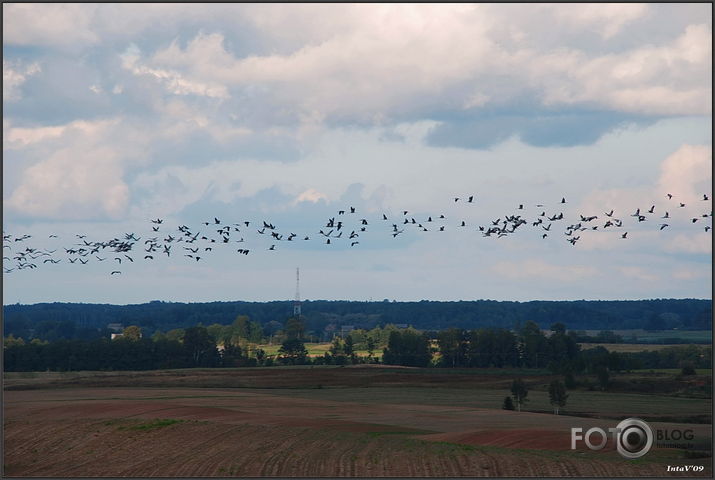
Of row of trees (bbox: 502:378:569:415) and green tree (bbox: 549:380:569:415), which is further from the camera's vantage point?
row of trees (bbox: 502:378:569:415)

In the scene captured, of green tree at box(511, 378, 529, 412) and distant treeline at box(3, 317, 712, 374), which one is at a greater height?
distant treeline at box(3, 317, 712, 374)

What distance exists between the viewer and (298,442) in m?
66.5

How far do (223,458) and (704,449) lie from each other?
32.3 meters

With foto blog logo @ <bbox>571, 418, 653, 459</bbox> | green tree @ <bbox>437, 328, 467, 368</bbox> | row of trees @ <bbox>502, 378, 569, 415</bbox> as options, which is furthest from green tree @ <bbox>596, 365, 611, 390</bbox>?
foto blog logo @ <bbox>571, 418, 653, 459</bbox>

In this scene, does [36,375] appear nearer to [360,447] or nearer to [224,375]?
[224,375]

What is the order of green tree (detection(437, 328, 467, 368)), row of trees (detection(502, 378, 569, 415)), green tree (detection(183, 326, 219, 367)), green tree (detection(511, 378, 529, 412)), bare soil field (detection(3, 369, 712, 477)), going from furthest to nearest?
green tree (detection(183, 326, 219, 367)) → green tree (detection(437, 328, 467, 368)) → green tree (detection(511, 378, 529, 412)) → row of trees (detection(502, 378, 569, 415)) → bare soil field (detection(3, 369, 712, 477))

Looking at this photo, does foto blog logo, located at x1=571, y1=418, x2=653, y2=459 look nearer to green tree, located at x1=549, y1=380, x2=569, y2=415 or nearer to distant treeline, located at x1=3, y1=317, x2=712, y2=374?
green tree, located at x1=549, y1=380, x2=569, y2=415

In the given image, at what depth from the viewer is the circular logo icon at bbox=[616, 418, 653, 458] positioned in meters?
60.1

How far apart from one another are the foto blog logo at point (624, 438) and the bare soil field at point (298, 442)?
37.5 inches

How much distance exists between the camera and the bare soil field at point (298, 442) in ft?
184

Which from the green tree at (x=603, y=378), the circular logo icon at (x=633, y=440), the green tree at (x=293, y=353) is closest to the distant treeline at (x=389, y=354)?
the green tree at (x=293, y=353)

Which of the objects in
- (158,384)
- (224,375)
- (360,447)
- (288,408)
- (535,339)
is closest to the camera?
(360,447)

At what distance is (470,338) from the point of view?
581ft

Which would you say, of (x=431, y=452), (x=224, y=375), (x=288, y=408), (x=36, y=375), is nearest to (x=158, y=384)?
(x=224, y=375)
